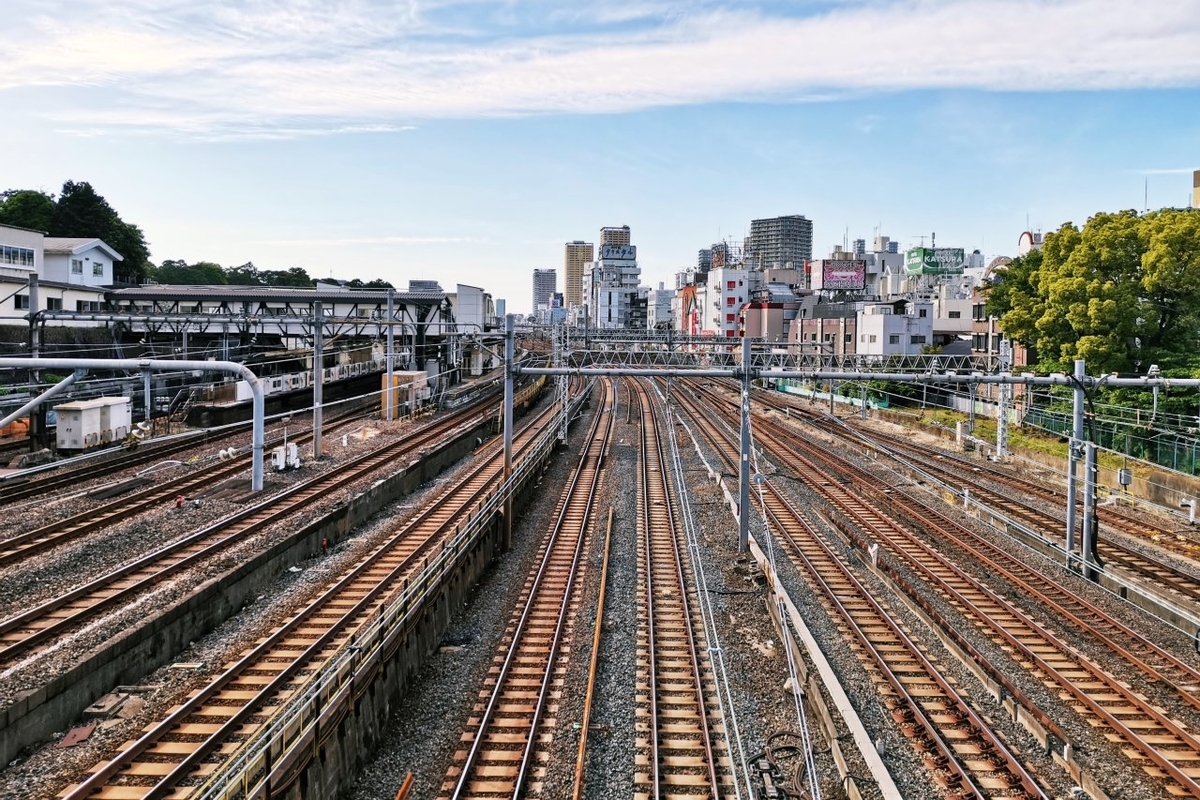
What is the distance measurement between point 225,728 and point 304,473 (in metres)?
13.2

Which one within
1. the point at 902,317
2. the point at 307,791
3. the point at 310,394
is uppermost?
the point at 902,317

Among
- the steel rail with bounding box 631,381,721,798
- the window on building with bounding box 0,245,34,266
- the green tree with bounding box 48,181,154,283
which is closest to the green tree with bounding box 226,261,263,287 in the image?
the green tree with bounding box 48,181,154,283

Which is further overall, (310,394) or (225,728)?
(310,394)

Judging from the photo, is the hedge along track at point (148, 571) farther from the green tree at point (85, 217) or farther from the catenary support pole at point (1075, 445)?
the green tree at point (85, 217)

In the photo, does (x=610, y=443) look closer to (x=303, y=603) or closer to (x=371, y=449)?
(x=371, y=449)

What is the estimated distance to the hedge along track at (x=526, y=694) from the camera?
25.9ft

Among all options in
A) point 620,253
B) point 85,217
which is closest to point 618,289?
point 620,253

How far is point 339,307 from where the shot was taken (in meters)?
48.5

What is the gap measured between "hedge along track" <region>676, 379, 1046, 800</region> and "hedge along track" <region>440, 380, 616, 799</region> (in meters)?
4.04

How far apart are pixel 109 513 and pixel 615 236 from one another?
18405 cm

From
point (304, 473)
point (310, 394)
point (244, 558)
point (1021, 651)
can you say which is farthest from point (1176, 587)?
point (310, 394)

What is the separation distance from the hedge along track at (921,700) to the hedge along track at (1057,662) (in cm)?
133

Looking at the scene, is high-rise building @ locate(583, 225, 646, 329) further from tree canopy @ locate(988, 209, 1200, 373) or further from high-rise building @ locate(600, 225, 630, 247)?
tree canopy @ locate(988, 209, 1200, 373)

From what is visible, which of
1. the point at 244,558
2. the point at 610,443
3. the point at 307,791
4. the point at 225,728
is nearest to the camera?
the point at 307,791
